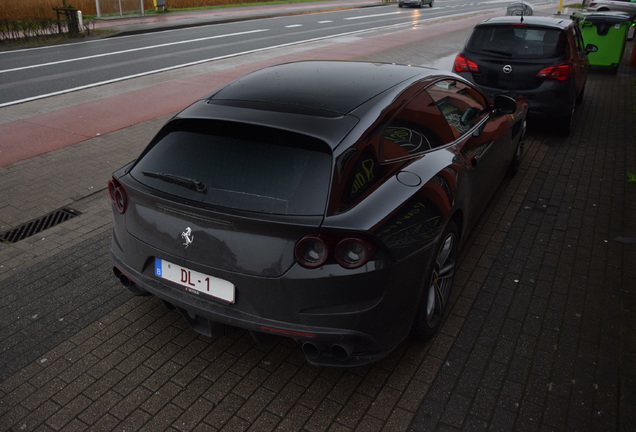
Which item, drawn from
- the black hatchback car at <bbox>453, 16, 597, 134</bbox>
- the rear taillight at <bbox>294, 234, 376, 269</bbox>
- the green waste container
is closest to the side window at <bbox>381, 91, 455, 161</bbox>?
the rear taillight at <bbox>294, 234, 376, 269</bbox>

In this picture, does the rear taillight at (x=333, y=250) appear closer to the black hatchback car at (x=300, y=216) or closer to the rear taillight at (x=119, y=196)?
the black hatchback car at (x=300, y=216)

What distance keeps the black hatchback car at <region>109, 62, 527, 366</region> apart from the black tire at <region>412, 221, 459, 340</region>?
0.05 feet

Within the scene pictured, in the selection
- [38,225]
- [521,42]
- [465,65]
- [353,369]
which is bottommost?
[353,369]

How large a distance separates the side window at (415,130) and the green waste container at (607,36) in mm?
12404

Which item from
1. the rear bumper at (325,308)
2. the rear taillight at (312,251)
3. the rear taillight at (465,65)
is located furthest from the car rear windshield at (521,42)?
the rear taillight at (312,251)

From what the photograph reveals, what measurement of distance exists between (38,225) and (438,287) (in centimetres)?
393

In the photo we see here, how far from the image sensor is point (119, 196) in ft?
11.5

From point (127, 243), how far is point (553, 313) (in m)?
2.94

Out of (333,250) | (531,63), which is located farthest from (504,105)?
(333,250)

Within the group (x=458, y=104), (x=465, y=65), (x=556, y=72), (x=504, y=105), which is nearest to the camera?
(x=458, y=104)

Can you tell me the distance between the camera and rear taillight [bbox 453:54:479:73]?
8336mm

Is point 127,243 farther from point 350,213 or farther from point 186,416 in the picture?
point 350,213

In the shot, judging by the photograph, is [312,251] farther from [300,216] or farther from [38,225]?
[38,225]

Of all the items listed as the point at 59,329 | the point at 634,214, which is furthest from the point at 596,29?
the point at 59,329
